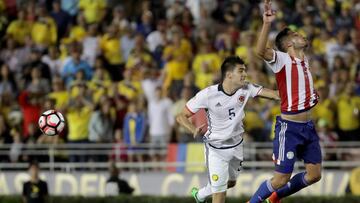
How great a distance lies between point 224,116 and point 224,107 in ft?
0.48

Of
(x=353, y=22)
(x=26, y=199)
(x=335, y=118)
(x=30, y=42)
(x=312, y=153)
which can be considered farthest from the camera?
(x=30, y=42)

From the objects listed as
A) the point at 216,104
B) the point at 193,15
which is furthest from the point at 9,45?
the point at 216,104

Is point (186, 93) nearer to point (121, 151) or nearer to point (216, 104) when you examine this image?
point (121, 151)

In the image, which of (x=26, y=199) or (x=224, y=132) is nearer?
(x=224, y=132)

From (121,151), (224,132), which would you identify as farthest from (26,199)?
(224,132)

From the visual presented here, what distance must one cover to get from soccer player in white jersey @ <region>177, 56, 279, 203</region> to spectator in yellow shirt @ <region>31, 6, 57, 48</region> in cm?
1350

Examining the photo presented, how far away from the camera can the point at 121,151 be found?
29.0 meters

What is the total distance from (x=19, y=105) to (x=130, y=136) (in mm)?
3091

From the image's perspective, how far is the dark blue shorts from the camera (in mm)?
18594

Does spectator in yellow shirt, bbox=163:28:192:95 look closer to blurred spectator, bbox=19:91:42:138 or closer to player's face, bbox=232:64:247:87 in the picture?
blurred spectator, bbox=19:91:42:138

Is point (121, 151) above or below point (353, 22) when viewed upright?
below

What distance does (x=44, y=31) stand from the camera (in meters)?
32.2

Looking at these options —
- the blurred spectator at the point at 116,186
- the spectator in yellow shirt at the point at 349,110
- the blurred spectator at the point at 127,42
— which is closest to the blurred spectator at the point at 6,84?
the blurred spectator at the point at 127,42

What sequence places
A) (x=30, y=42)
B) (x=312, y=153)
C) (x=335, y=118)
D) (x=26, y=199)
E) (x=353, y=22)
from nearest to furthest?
(x=312, y=153) → (x=26, y=199) → (x=335, y=118) → (x=353, y=22) → (x=30, y=42)
